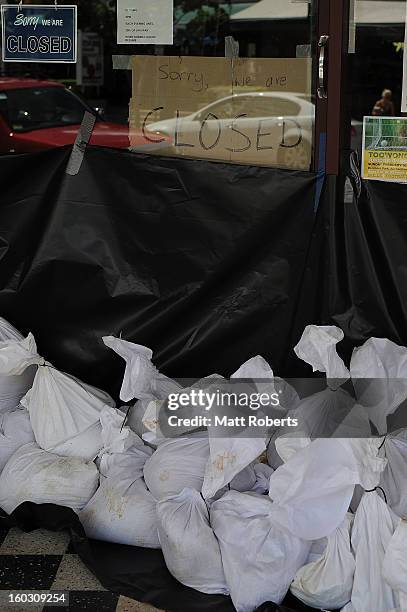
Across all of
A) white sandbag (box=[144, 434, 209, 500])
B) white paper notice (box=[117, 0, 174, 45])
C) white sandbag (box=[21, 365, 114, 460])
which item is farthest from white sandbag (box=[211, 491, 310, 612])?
white paper notice (box=[117, 0, 174, 45])

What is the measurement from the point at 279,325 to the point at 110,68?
133cm

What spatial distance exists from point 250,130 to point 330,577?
1845mm

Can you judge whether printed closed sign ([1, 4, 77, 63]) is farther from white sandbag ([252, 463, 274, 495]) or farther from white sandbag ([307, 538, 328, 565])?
white sandbag ([307, 538, 328, 565])

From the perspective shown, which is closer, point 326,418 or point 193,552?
point 193,552

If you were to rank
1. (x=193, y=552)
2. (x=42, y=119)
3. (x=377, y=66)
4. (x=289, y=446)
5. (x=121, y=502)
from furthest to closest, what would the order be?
(x=377, y=66) < (x=42, y=119) < (x=121, y=502) < (x=289, y=446) < (x=193, y=552)

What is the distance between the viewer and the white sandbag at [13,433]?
367 cm

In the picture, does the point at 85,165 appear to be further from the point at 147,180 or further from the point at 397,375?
the point at 397,375

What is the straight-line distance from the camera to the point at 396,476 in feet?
10.4

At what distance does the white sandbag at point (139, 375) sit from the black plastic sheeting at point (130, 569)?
21.4 inches

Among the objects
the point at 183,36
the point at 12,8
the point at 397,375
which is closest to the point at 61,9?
the point at 12,8

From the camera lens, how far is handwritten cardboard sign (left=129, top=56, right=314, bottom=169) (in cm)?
377

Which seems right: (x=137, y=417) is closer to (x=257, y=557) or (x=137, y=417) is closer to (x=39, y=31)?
(x=257, y=557)

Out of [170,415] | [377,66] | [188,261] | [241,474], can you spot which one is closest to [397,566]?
[241,474]

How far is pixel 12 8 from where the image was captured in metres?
3.94
